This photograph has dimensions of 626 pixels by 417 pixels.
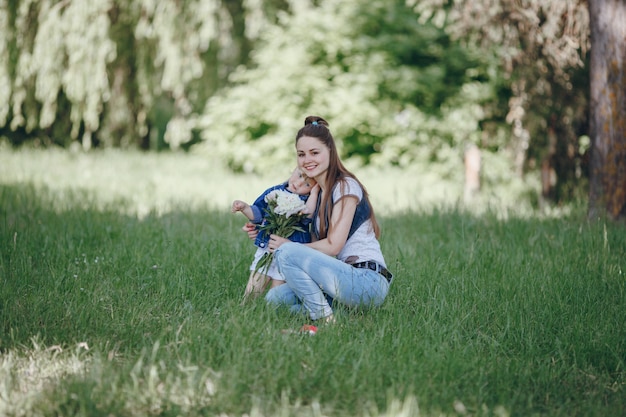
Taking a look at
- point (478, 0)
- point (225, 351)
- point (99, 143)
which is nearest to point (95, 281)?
point (225, 351)

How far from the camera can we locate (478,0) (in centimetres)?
→ 686

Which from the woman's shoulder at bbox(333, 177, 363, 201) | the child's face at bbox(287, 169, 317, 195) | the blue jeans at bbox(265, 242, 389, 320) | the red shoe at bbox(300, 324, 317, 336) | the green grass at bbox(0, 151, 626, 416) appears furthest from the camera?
the child's face at bbox(287, 169, 317, 195)

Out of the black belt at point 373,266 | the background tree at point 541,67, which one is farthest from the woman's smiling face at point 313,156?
the background tree at point 541,67

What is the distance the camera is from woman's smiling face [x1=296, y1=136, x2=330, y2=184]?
3680mm

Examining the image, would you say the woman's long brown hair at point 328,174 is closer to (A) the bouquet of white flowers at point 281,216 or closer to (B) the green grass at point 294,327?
(A) the bouquet of white flowers at point 281,216

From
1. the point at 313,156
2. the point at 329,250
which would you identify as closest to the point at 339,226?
the point at 329,250

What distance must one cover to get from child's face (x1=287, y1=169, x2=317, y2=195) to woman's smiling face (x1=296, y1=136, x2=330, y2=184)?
19 centimetres

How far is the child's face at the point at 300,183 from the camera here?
391 centimetres


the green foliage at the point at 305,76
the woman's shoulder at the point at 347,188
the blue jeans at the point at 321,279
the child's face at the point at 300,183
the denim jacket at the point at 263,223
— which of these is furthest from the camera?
the green foliage at the point at 305,76

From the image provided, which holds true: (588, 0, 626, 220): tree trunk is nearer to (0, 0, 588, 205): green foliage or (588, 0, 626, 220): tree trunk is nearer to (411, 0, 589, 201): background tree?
(411, 0, 589, 201): background tree

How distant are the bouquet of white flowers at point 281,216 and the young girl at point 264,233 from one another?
0.04 metres

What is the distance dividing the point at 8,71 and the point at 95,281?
8028 mm

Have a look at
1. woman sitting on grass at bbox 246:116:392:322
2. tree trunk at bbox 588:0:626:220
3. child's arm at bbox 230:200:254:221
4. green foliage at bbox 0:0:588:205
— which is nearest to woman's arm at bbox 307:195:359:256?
woman sitting on grass at bbox 246:116:392:322

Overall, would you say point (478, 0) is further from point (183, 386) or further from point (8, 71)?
point (8, 71)
